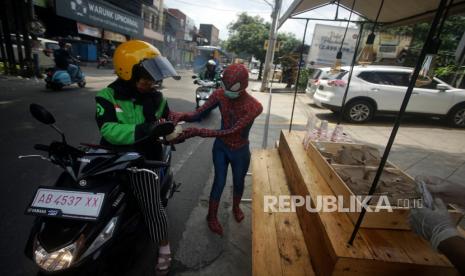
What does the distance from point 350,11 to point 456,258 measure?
14.5 ft

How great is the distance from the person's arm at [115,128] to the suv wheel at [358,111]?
8447 mm

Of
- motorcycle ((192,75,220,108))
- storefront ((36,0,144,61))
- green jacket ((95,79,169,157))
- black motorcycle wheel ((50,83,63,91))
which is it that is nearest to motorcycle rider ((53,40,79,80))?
black motorcycle wheel ((50,83,63,91))

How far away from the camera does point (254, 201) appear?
2.76 metres

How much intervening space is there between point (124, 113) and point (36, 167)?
2940 mm

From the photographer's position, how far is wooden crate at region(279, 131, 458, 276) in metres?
1.58

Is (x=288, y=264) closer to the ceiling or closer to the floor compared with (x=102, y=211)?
closer to the floor


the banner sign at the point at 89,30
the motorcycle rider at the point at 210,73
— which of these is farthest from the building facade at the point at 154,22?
the motorcycle rider at the point at 210,73

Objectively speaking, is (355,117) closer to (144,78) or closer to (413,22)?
(413,22)

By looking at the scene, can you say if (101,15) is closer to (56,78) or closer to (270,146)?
(56,78)

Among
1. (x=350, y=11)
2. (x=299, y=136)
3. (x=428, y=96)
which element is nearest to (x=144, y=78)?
(x=299, y=136)

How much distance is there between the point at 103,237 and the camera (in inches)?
68.4

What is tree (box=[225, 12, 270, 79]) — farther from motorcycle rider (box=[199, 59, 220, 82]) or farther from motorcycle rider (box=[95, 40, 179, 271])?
motorcycle rider (box=[95, 40, 179, 271])

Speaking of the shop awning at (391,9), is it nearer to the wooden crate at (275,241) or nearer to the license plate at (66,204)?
the wooden crate at (275,241)

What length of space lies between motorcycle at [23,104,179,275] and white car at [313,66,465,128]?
8.52m
